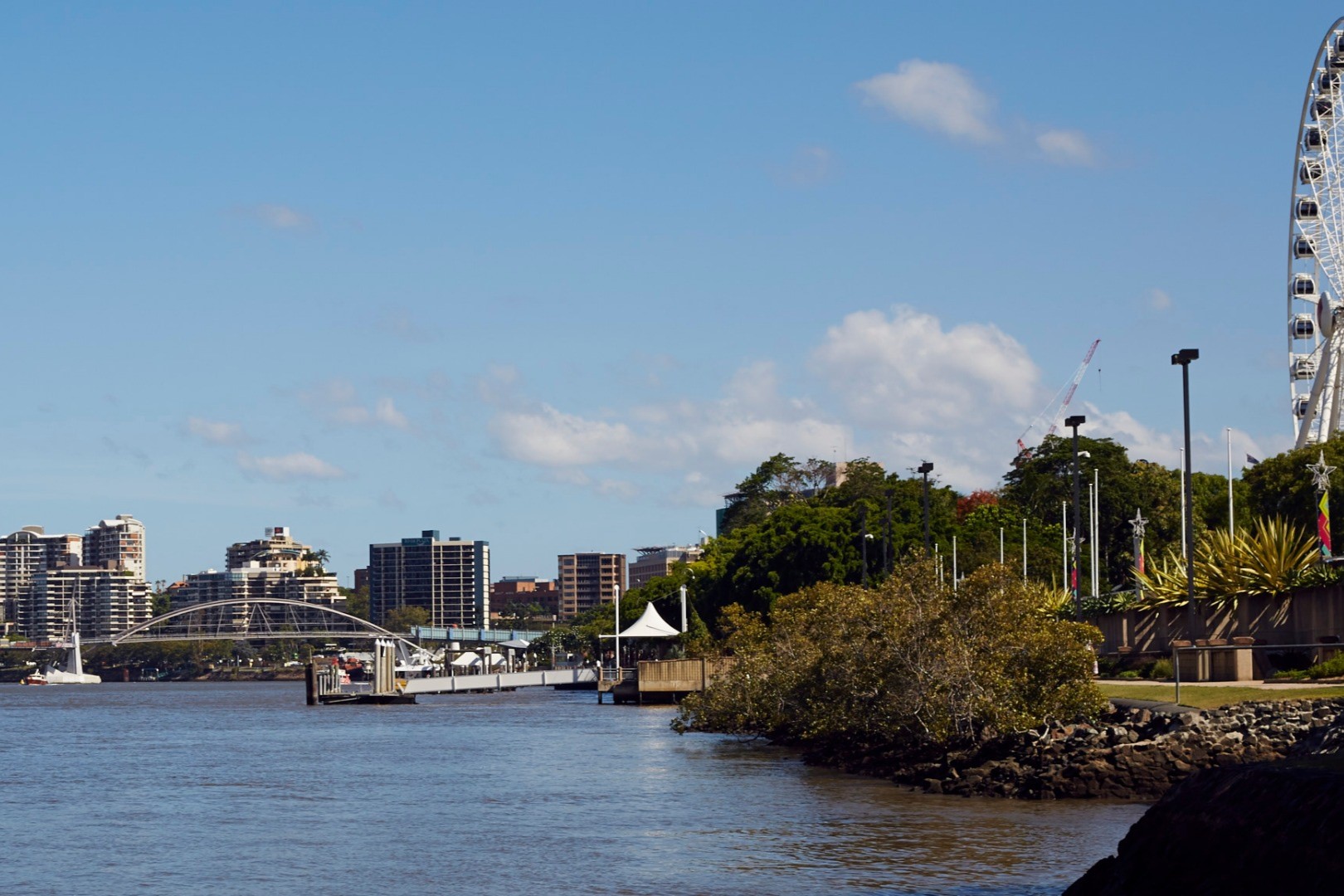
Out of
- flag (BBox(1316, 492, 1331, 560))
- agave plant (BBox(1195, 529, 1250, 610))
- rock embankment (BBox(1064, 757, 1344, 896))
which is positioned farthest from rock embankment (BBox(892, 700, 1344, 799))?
flag (BBox(1316, 492, 1331, 560))

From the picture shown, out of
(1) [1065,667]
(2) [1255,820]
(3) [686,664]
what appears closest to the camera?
(2) [1255,820]

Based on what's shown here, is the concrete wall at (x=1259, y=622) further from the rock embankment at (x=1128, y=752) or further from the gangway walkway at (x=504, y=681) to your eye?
the gangway walkway at (x=504, y=681)

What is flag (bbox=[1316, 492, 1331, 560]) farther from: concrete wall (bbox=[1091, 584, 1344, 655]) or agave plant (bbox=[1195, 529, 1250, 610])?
concrete wall (bbox=[1091, 584, 1344, 655])

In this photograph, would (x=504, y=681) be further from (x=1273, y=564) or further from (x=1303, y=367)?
(x=1273, y=564)

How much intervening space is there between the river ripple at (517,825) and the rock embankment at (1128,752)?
41.5 inches

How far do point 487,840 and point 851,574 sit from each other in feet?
238

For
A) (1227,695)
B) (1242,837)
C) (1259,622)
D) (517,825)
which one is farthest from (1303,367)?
(1242,837)

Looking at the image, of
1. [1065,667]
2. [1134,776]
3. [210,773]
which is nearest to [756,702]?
[210,773]

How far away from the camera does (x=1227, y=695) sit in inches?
1587

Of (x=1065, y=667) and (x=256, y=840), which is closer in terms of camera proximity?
(x=256, y=840)

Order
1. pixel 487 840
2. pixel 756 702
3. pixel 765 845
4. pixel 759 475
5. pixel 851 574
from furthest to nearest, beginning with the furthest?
pixel 759 475 < pixel 851 574 < pixel 756 702 < pixel 487 840 < pixel 765 845

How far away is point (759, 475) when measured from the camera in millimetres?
170625

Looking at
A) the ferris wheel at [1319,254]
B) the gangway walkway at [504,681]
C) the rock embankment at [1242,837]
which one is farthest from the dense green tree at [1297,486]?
the rock embankment at [1242,837]

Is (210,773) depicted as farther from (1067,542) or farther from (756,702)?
(1067,542)
